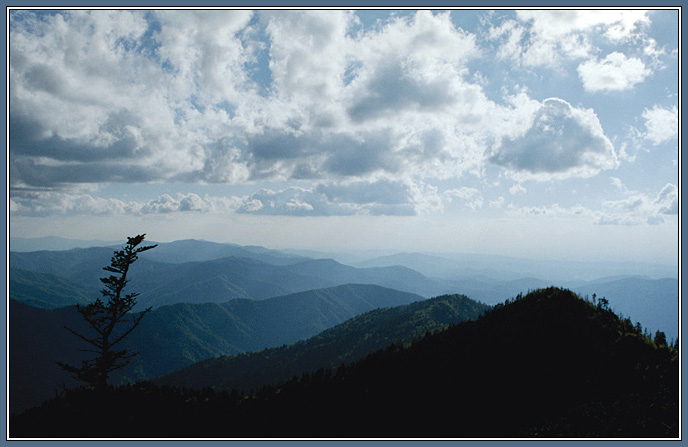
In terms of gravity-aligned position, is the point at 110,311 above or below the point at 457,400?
above

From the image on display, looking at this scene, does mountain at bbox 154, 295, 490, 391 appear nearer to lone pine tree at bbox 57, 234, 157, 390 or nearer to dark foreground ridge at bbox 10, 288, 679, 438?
lone pine tree at bbox 57, 234, 157, 390

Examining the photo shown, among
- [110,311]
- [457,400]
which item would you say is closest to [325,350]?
[110,311]

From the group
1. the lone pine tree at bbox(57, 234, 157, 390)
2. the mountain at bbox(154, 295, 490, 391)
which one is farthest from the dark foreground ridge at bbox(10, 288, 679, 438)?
the mountain at bbox(154, 295, 490, 391)

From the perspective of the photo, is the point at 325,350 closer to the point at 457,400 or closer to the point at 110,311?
the point at 110,311

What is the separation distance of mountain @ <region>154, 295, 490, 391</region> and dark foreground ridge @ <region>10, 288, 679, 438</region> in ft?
354

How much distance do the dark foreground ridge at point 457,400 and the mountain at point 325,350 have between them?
108 m

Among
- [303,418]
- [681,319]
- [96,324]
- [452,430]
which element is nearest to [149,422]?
[303,418]

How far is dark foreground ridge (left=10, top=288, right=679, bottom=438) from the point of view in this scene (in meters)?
14.2

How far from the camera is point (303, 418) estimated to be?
625 inches

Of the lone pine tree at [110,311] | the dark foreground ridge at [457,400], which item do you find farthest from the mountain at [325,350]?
the dark foreground ridge at [457,400]

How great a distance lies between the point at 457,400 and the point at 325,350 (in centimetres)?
13788

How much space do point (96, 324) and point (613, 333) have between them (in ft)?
95.1

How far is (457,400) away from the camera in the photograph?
619 inches

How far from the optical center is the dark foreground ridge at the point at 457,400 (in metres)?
14.2
